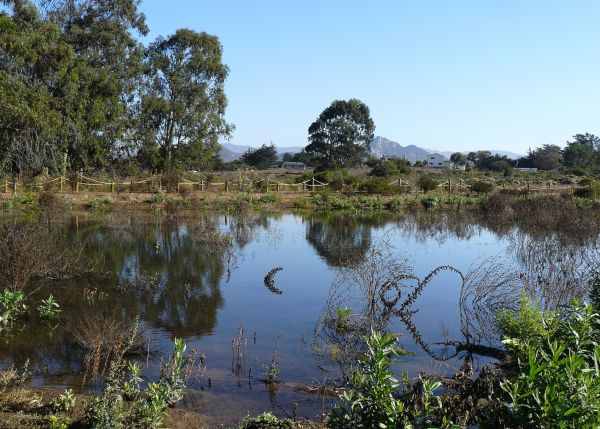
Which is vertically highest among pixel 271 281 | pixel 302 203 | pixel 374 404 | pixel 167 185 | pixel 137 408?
pixel 167 185

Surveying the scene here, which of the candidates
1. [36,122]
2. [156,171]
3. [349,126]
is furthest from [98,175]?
[349,126]

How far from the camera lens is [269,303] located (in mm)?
12773

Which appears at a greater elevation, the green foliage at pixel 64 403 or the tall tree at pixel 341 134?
the tall tree at pixel 341 134

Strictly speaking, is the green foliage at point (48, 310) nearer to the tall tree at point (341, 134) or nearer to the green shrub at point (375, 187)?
the green shrub at point (375, 187)

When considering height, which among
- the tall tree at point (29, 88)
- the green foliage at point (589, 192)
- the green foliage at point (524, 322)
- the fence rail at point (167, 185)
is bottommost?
the green foliage at point (524, 322)

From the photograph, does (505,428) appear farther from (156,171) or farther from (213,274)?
(156,171)

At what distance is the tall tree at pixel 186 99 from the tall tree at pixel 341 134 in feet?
109

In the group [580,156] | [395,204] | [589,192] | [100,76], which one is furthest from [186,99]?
[580,156]

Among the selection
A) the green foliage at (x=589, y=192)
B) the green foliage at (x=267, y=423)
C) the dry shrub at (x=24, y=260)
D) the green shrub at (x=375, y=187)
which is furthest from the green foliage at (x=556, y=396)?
the green foliage at (x=589, y=192)

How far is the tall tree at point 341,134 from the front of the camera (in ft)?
247

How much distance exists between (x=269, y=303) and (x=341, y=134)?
210ft

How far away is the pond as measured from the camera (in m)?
8.32

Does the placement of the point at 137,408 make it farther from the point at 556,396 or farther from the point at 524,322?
the point at 524,322

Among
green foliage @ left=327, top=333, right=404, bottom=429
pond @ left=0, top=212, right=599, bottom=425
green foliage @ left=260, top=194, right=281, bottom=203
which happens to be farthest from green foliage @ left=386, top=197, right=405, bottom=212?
green foliage @ left=327, top=333, right=404, bottom=429
